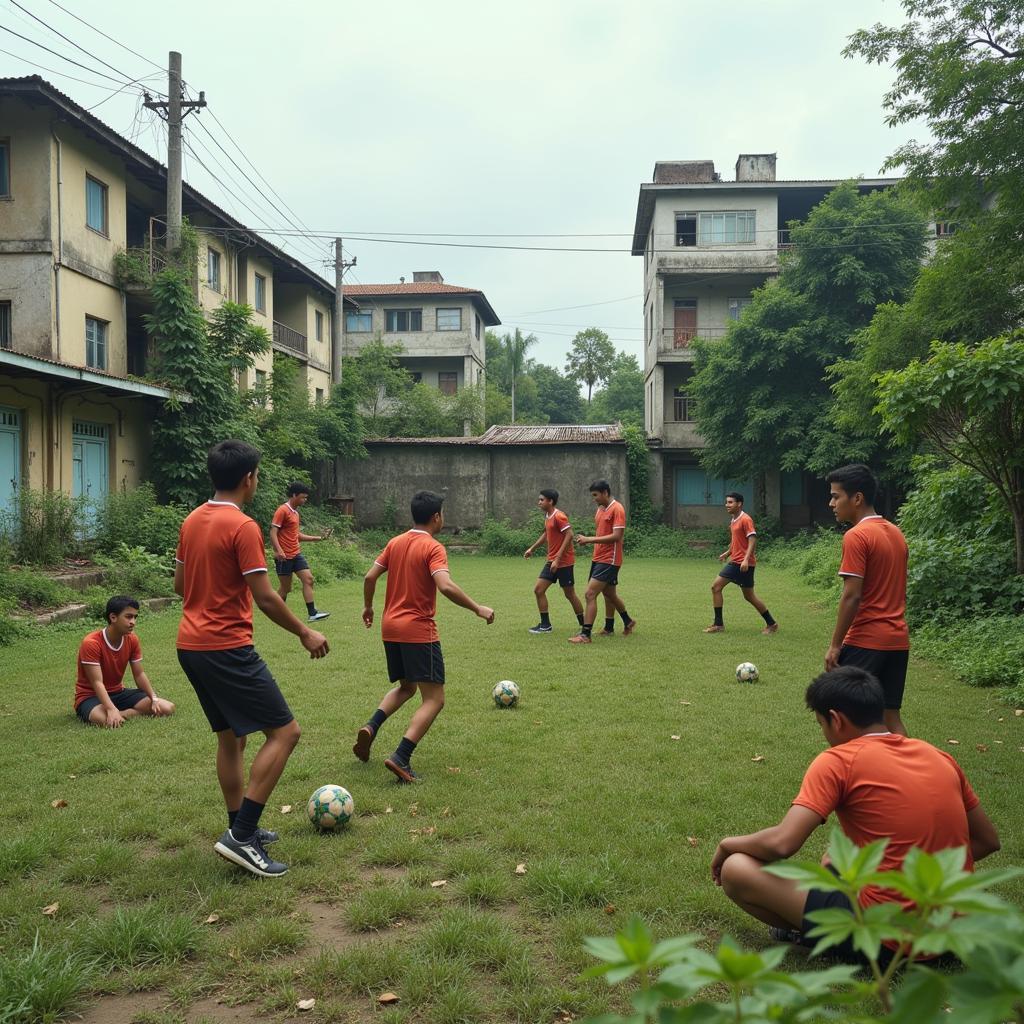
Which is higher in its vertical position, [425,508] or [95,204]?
[95,204]

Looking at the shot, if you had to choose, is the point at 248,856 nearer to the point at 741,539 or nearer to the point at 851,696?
the point at 851,696

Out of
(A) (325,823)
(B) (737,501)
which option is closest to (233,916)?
(A) (325,823)

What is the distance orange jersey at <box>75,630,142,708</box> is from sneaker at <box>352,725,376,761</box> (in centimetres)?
253

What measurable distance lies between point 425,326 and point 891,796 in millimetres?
45212

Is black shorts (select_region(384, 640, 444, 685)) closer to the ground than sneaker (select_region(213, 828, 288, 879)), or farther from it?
farther from it

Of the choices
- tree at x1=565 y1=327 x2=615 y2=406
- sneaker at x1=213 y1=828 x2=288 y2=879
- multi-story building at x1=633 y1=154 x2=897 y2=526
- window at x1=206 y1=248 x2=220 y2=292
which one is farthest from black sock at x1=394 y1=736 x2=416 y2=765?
tree at x1=565 y1=327 x2=615 y2=406

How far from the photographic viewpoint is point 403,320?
47.1 metres

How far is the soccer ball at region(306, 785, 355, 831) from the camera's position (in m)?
5.17

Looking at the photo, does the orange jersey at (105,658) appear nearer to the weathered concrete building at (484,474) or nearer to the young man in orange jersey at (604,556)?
the young man in orange jersey at (604,556)

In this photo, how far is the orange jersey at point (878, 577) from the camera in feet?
19.0

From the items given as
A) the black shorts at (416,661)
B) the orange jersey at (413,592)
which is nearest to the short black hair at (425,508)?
the orange jersey at (413,592)

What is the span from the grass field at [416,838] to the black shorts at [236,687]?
779 mm

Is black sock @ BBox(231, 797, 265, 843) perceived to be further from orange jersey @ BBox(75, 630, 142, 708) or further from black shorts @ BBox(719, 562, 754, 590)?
black shorts @ BBox(719, 562, 754, 590)

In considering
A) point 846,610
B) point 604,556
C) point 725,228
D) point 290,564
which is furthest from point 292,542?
point 725,228
